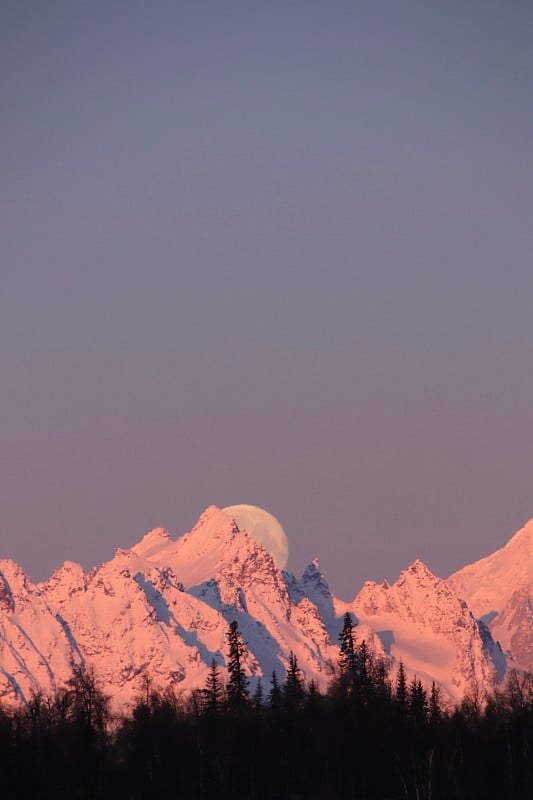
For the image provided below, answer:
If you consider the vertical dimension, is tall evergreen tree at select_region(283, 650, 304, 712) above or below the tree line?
above

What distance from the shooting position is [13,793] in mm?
142750

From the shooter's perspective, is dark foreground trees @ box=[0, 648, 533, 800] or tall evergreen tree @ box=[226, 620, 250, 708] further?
tall evergreen tree @ box=[226, 620, 250, 708]

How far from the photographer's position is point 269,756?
158 metres

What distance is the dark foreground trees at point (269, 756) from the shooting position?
488ft

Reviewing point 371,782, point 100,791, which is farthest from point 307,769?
point 100,791

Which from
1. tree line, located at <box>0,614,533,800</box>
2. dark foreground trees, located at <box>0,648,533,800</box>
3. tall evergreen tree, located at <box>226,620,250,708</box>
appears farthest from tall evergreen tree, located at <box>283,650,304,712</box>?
dark foreground trees, located at <box>0,648,533,800</box>

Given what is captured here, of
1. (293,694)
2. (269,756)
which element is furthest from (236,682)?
(269,756)

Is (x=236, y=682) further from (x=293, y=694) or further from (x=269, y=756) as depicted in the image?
(x=269, y=756)

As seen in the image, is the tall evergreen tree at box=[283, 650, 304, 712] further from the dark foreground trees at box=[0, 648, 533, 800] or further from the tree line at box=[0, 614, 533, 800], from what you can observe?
the dark foreground trees at box=[0, 648, 533, 800]

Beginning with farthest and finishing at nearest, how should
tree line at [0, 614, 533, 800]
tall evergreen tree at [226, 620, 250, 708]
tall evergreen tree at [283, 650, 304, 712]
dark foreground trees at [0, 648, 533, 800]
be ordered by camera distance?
tall evergreen tree at [226, 620, 250, 708], tall evergreen tree at [283, 650, 304, 712], tree line at [0, 614, 533, 800], dark foreground trees at [0, 648, 533, 800]

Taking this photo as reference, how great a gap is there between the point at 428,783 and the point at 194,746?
22.3m

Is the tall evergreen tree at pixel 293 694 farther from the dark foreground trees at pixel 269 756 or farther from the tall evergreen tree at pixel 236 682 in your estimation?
the dark foreground trees at pixel 269 756

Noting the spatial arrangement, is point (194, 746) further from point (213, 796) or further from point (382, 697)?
point (382, 697)

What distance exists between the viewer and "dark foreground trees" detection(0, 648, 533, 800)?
488 feet
